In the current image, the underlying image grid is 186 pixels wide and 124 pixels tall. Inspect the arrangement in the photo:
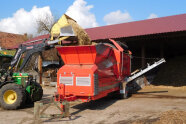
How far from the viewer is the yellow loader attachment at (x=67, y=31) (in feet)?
26.3

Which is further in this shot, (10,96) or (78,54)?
(10,96)

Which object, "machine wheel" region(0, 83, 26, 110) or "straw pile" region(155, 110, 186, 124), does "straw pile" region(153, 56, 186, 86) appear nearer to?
"straw pile" region(155, 110, 186, 124)

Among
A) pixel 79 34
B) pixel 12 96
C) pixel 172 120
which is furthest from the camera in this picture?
pixel 79 34

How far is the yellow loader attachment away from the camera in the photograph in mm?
8023

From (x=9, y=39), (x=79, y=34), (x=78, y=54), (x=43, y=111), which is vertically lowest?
(x=43, y=111)

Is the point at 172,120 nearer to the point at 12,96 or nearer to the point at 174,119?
the point at 174,119

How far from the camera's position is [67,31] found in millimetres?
8133

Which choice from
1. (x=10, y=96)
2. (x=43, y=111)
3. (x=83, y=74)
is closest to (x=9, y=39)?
(x=10, y=96)

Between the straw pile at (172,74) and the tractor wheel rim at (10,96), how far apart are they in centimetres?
1040

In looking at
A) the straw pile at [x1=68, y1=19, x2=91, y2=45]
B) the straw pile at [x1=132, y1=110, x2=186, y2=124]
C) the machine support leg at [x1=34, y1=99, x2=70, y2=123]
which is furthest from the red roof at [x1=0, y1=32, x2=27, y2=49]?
the straw pile at [x1=132, y1=110, x2=186, y2=124]

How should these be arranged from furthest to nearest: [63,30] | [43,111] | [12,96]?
[63,30]
[12,96]
[43,111]

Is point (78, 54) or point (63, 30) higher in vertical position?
point (63, 30)

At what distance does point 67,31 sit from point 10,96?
3.47 m

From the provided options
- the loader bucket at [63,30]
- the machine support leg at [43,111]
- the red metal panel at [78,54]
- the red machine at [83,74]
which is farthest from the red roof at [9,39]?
the machine support leg at [43,111]
